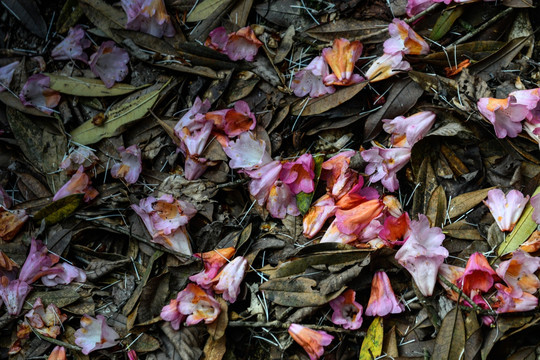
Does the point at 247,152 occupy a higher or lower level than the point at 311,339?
higher

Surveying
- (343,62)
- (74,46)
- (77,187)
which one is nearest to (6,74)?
(74,46)

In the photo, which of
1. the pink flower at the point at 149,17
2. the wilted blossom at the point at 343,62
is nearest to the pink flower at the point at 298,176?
the wilted blossom at the point at 343,62

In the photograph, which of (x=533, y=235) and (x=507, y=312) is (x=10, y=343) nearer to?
(x=507, y=312)

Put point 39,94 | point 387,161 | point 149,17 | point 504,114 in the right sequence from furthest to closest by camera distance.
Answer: point 39,94
point 149,17
point 387,161
point 504,114

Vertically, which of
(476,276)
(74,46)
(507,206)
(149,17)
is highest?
(149,17)

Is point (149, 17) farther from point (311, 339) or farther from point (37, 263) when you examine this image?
point (311, 339)

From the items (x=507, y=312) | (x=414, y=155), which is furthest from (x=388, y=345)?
(x=414, y=155)
